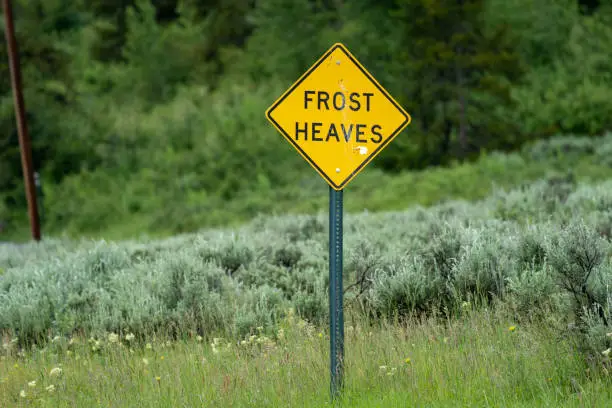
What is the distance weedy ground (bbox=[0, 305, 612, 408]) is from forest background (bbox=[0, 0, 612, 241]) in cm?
1619

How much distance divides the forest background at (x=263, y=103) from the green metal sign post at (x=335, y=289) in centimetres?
1715

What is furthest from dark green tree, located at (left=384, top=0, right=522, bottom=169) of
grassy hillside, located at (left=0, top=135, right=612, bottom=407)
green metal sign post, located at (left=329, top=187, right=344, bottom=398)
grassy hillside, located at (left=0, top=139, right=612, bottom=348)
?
green metal sign post, located at (left=329, top=187, right=344, bottom=398)

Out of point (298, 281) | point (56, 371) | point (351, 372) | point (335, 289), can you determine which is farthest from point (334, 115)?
point (298, 281)

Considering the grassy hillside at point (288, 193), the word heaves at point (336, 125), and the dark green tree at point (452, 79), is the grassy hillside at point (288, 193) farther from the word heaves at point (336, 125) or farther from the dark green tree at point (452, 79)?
the word heaves at point (336, 125)

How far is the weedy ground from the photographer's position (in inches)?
195

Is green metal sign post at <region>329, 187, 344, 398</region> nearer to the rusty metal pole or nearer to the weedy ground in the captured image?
the weedy ground

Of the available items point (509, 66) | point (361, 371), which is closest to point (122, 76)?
point (509, 66)

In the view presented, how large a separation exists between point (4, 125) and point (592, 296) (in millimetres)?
25723

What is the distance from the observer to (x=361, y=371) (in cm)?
545

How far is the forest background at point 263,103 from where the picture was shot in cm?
2481

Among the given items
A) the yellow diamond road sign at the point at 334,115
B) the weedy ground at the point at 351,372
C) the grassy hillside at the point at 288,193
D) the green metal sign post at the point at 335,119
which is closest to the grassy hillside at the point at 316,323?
the weedy ground at the point at 351,372

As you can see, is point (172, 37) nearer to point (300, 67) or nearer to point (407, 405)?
point (300, 67)

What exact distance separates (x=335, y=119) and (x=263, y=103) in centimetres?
2505

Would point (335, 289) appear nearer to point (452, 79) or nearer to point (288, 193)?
point (288, 193)
